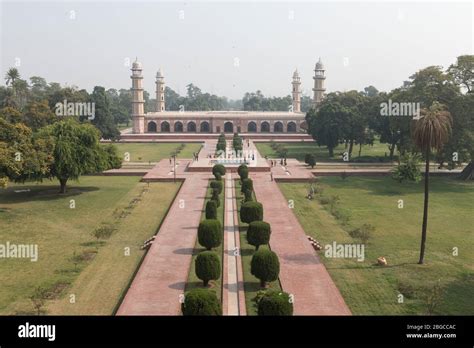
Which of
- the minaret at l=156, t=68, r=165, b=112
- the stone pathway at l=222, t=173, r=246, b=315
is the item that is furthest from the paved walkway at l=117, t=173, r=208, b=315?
the minaret at l=156, t=68, r=165, b=112

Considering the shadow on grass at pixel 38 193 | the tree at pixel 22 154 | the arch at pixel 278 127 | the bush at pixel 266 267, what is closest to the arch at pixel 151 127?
the arch at pixel 278 127

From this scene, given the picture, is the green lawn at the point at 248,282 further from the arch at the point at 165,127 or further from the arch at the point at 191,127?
the arch at the point at 191,127

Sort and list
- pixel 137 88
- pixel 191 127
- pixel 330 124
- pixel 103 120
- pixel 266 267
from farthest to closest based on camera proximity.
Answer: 1. pixel 191 127
2. pixel 137 88
3. pixel 103 120
4. pixel 330 124
5. pixel 266 267

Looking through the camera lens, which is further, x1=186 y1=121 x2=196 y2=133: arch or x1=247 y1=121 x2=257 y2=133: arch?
x1=247 y1=121 x2=257 y2=133: arch

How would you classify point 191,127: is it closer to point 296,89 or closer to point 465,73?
point 296,89

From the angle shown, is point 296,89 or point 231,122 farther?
point 296,89

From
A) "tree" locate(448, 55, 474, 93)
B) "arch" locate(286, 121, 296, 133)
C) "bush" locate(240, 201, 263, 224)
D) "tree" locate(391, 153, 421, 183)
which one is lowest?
"bush" locate(240, 201, 263, 224)

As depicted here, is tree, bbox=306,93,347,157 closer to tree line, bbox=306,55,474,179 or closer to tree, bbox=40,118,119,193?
tree line, bbox=306,55,474,179

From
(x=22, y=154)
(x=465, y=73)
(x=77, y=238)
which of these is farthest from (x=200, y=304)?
(x=465, y=73)
